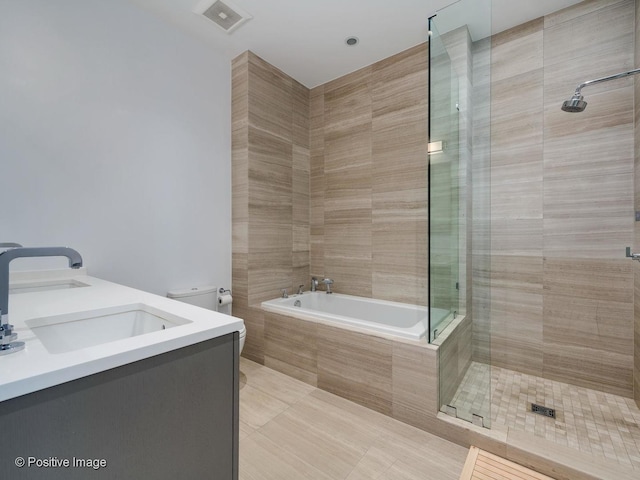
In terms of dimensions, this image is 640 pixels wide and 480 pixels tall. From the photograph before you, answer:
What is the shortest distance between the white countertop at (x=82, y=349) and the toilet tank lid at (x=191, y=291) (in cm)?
89

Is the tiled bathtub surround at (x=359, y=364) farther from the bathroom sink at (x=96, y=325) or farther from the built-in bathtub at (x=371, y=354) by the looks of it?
the bathroom sink at (x=96, y=325)

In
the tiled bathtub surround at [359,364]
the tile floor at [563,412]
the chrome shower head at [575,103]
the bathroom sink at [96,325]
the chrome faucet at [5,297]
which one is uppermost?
the chrome shower head at [575,103]

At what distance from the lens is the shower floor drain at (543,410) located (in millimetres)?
1767

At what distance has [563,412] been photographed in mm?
1800

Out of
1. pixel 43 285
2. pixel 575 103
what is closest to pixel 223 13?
pixel 43 285

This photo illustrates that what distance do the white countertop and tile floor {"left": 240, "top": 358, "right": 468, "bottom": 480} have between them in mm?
989

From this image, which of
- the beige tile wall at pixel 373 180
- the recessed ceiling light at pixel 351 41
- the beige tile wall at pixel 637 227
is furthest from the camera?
the beige tile wall at pixel 373 180

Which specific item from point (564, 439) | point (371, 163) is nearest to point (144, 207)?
point (371, 163)

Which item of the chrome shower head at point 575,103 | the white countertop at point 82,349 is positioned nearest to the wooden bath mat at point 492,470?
the white countertop at point 82,349

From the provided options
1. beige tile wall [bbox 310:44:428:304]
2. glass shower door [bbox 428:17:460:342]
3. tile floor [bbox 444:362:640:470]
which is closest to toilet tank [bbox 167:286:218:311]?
beige tile wall [bbox 310:44:428:304]

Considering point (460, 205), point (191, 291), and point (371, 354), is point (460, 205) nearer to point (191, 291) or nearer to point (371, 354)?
point (371, 354)

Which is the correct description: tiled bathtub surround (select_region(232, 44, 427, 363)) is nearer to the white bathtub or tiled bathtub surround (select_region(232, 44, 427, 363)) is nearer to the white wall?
the white bathtub

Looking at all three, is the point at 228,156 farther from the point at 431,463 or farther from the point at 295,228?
the point at 431,463

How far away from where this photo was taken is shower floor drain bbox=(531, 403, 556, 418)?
1.77 meters
